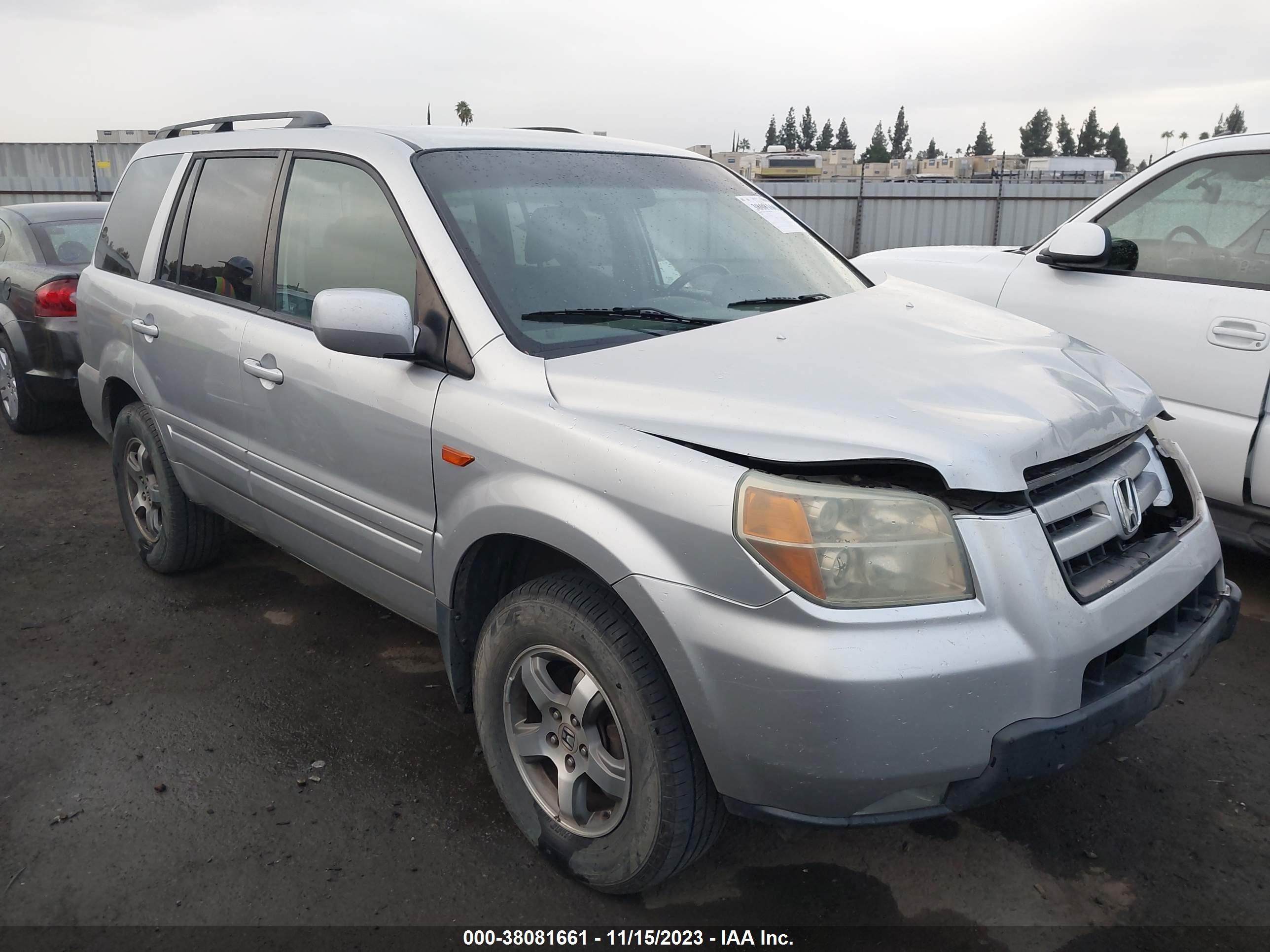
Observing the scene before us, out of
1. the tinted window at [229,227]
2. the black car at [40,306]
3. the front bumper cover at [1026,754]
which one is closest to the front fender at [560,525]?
the front bumper cover at [1026,754]

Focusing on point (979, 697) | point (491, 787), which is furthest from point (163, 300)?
Result: point (979, 697)

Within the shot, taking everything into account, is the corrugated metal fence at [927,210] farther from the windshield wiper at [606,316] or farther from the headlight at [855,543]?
the headlight at [855,543]

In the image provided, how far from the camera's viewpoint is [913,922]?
233cm

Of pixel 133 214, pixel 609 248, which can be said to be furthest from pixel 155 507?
pixel 609 248

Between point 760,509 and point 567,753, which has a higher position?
point 760,509

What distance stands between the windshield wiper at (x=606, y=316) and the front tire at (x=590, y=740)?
696 millimetres

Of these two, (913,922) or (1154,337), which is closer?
(913,922)

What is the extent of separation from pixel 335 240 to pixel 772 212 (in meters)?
1.52

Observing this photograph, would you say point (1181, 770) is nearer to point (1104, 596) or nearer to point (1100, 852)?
point (1100, 852)

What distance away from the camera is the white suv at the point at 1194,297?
3703 mm

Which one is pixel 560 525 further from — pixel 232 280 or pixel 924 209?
pixel 924 209

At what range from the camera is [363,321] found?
244 centimetres

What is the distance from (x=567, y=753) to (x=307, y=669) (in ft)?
5.33

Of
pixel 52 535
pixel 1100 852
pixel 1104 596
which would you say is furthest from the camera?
pixel 52 535
